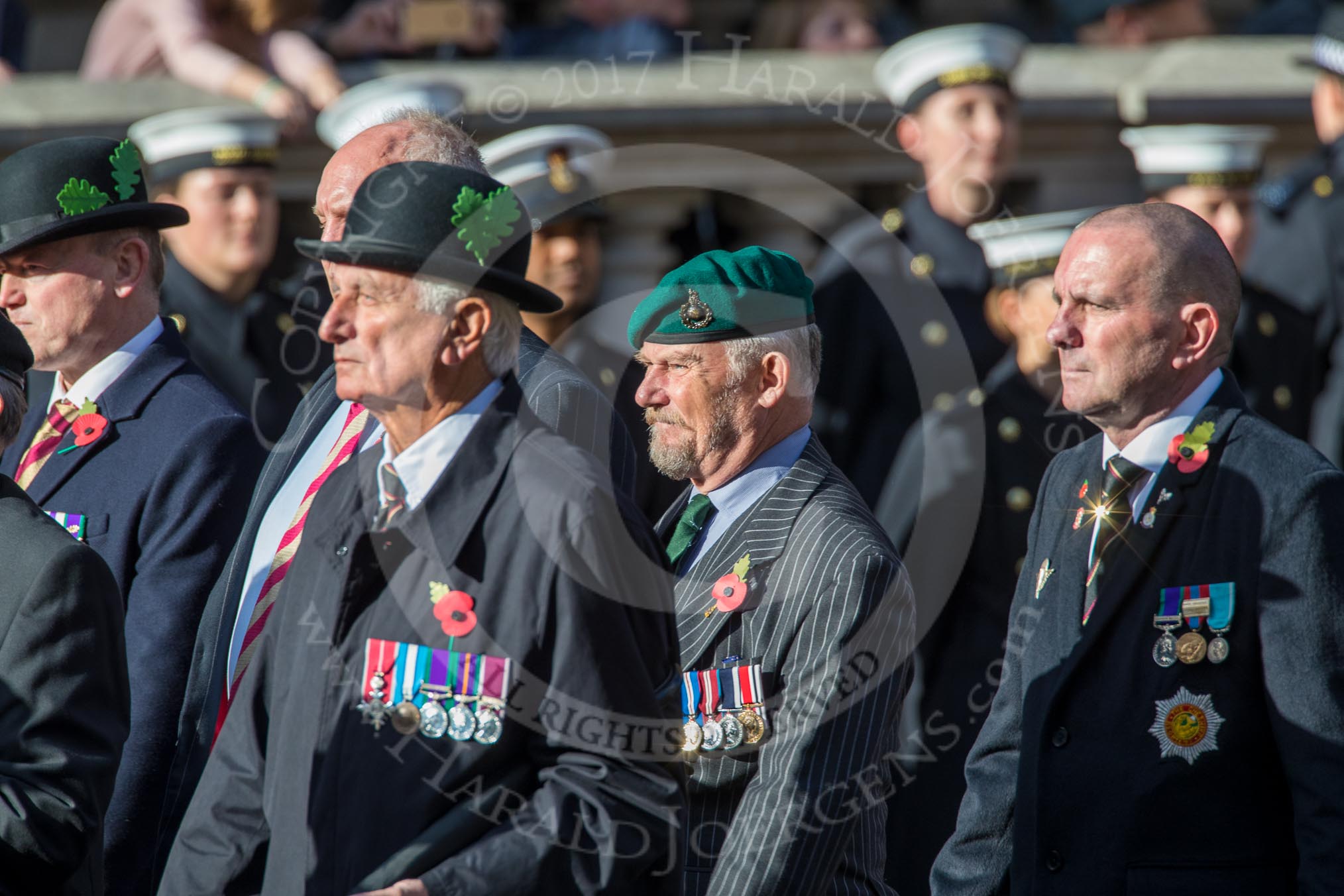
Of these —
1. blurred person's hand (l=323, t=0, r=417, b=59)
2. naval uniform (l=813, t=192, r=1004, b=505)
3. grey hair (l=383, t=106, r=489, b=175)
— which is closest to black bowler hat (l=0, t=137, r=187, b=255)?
grey hair (l=383, t=106, r=489, b=175)

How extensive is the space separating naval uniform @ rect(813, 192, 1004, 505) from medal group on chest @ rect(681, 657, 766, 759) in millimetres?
2863

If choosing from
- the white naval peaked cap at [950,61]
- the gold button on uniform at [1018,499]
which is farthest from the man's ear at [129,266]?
the white naval peaked cap at [950,61]

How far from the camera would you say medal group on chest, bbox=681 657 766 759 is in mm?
3652

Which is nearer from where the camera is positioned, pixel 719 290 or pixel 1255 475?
pixel 1255 475

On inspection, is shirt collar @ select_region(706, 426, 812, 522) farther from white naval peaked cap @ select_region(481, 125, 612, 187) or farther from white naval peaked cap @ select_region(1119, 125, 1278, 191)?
white naval peaked cap @ select_region(1119, 125, 1278, 191)

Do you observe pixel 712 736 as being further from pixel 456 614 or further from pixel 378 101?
pixel 378 101

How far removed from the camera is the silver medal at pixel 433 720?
2963mm

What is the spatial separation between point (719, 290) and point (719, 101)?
138 inches

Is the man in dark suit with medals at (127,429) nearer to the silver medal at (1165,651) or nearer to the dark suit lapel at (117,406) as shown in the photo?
the dark suit lapel at (117,406)

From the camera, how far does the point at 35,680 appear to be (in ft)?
10.8

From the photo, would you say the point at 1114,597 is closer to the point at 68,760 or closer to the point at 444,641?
the point at 444,641

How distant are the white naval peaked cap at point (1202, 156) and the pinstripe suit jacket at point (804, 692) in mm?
3394

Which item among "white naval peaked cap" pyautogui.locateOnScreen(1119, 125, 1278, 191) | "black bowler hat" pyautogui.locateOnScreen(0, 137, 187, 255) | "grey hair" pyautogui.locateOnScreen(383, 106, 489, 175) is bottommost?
"black bowler hat" pyautogui.locateOnScreen(0, 137, 187, 255)

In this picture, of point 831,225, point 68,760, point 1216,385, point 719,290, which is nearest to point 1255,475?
point 1216,385
